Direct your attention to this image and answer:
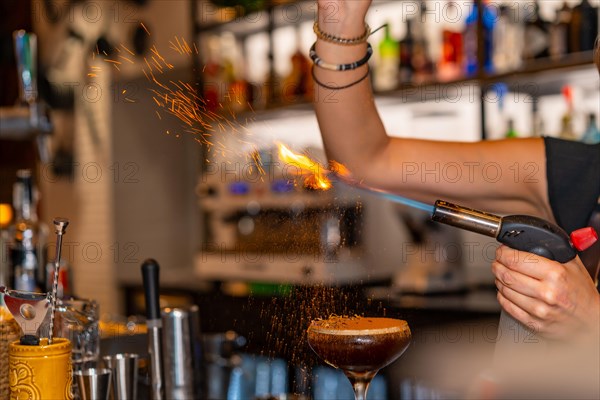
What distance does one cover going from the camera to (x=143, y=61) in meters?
5.18

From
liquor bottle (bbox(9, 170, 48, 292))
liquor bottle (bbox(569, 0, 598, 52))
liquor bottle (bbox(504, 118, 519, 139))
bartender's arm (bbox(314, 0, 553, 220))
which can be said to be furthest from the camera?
liquor bottle (bbox(504, 118, 519, 139))

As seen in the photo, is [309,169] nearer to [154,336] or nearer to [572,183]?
[154,336]

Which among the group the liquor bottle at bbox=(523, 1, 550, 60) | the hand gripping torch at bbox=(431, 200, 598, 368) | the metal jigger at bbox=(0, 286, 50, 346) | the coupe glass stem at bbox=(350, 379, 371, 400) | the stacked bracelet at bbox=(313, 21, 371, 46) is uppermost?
the liquor bottle at bbox=(523, 1, 550, 60)

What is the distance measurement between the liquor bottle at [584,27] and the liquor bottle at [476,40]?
38 centimetres

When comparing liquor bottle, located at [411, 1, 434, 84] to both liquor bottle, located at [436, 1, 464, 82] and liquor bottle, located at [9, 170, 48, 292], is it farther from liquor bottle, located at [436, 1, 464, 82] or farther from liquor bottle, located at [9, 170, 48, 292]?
liquor bottle, located at [9, 170, 48, 292]

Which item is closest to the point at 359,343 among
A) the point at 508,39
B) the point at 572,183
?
the point at 572,183

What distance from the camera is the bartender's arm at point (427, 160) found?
1706 millimetres

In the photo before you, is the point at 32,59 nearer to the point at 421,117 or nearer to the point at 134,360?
the point at 134,360

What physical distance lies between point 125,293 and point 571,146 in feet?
13.2

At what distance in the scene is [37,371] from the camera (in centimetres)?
104

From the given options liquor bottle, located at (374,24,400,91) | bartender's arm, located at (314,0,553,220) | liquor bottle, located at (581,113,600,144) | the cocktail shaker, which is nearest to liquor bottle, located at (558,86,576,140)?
liquor bottle, located at (581,113,600,144)

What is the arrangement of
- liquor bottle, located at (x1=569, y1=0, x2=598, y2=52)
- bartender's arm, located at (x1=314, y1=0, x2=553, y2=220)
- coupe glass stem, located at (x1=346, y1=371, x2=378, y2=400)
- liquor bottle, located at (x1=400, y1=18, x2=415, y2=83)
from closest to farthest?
coupe glass stem, located at (x1=346, y1=371, x2=378, y2=400) < bartender's arm, located at (x1=314, y1=0, x2=553, y2=220) < liquor bottle, located at (x1=569, y1=0, x2=598, y2=52) < liquor bottle, located at (x1=400, y1=18, x2=415, y2=83)

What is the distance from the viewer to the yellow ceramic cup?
3.42 ft

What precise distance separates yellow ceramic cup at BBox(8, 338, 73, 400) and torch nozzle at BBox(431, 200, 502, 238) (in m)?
0.55
